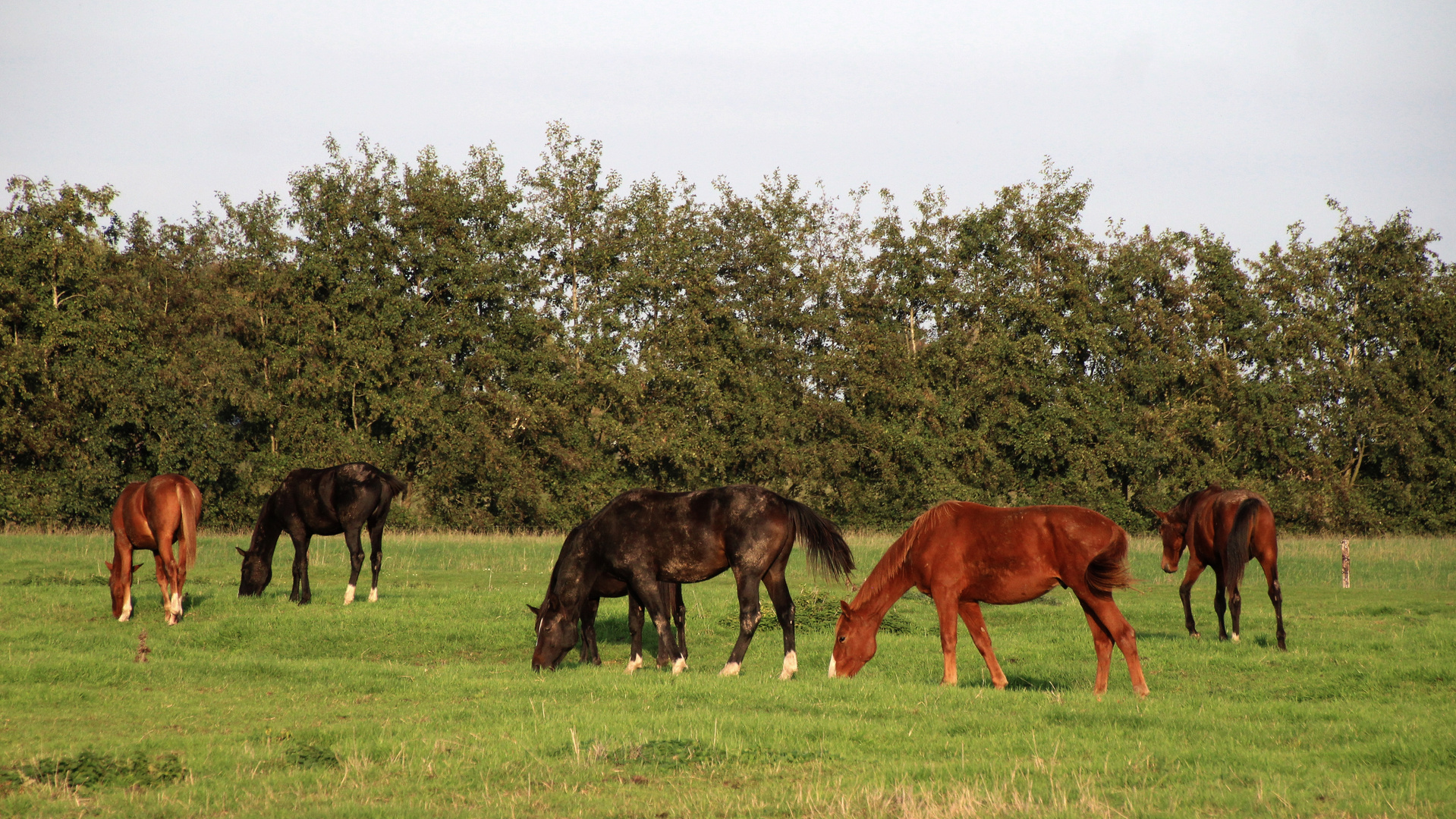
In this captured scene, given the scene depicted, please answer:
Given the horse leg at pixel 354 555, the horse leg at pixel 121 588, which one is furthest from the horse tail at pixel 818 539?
the horse leg at pixel 121 588

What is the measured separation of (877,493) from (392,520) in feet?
58.6

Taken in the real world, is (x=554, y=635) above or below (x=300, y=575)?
below

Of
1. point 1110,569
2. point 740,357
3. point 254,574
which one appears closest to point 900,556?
point 1110,569

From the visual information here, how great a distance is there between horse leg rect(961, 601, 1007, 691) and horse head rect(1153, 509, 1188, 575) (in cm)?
633

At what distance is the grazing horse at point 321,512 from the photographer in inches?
695

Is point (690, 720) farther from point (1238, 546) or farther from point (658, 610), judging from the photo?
point (1238, 546)

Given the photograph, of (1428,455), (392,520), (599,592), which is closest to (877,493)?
(392,520)

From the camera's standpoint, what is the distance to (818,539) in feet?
39.0

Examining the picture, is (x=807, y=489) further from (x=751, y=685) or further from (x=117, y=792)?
(x=117, y=792)

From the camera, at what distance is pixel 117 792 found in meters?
6.69

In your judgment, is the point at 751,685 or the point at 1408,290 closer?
the point at 751,685

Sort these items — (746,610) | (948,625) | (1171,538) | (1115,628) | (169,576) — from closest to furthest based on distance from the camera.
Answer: (1115,628) → (948,625) → (746,610) → (169,576) → (1171,538)

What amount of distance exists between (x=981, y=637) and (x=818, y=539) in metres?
2.02

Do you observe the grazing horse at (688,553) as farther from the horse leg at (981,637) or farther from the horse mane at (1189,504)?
the horse mane at (1189,504)
